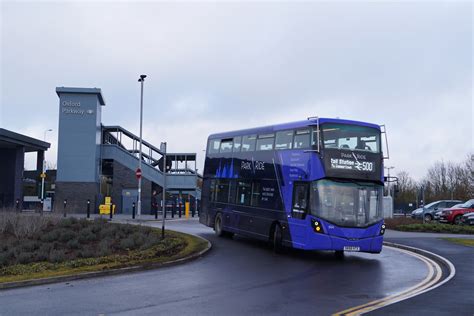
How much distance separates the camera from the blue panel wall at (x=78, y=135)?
4269 cm

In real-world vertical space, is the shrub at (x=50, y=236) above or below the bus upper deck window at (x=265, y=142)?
below

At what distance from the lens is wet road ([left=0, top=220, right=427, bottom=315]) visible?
8.95 meters

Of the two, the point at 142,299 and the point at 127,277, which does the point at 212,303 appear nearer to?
the point at 142,299

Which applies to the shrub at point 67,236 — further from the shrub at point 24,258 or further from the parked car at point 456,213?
the parked car at point 456,213

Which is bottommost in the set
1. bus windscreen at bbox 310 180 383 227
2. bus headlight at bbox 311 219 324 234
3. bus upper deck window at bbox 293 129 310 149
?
bus headlight at bbox 311 219 324 234

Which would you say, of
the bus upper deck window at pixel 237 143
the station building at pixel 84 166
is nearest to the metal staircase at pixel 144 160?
the station building at pixel 84 166

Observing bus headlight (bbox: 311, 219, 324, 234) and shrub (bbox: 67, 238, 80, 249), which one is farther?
shrub (bbox: 67, 238, 80, 249)

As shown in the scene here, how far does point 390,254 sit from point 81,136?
102 ft

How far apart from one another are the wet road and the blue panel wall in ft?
95.5

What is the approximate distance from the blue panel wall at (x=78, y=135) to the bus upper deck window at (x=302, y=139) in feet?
96.2

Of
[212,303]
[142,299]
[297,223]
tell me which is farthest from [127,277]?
[297,223]

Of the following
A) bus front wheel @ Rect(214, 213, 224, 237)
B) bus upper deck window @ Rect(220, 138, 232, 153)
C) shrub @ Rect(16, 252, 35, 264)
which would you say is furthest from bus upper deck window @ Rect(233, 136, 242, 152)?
shrub @ Rect(16, 252, 35, 264)

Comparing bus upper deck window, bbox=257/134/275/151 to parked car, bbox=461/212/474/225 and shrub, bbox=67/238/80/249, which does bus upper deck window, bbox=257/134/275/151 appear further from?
parked car, bbox=461/212/474/225

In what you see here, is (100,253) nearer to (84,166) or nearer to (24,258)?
(24,258)
